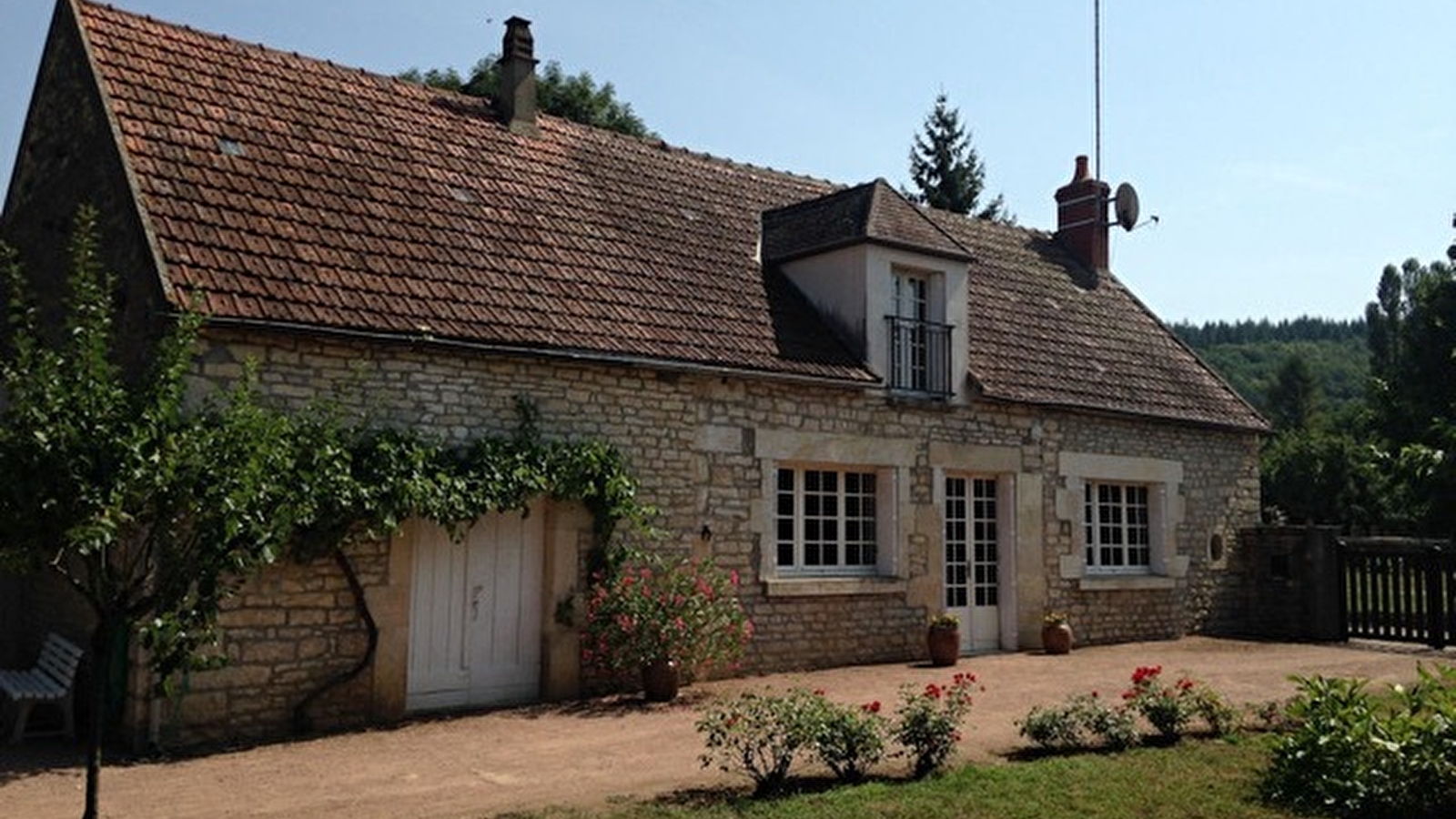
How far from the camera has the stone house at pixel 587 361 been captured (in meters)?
9.73

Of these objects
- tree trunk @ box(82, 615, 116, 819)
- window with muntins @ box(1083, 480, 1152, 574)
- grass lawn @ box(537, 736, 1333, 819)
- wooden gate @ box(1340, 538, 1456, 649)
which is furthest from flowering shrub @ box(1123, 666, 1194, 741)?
wooden gate @ box(1340, 538, 1456, 649)

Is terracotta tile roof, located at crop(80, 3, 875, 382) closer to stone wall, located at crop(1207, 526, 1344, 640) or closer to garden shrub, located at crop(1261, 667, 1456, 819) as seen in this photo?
garden shrub, located at crop(1261, 667, 1456, 819)

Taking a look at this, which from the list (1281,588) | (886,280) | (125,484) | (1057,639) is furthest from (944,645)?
(125,484)

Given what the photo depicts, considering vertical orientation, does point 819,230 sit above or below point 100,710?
above

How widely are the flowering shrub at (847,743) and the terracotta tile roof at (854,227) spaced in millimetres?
7106

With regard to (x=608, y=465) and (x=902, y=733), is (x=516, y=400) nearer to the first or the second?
(x=608, y=465)

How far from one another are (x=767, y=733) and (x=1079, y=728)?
246cm

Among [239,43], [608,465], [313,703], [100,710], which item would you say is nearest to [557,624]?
[608,465]

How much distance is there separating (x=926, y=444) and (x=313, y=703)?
23.8 ft

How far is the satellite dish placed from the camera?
64.1 feet

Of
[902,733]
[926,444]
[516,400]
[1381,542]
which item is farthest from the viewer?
[1381,542]

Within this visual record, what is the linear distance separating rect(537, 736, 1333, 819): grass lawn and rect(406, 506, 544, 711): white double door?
382cm

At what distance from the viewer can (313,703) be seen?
31.0ft

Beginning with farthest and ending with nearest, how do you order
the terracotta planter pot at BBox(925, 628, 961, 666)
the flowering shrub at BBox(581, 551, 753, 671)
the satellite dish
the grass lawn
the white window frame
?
the satellite dish → the white window frame → the terracotta planter pot at BBox(925, 628, 961, 666) → the flowering shrub at BBox(581, 551, 753, 671) → the grass lawn
